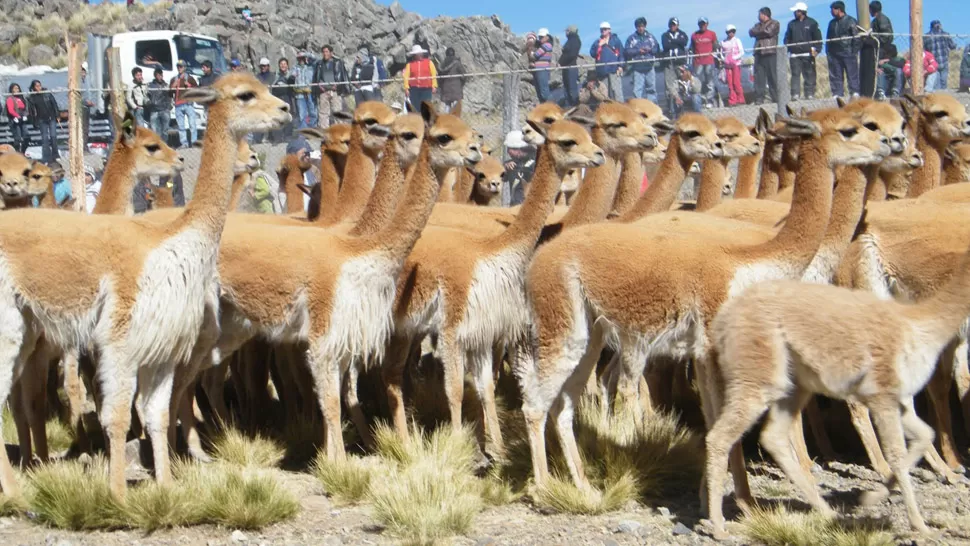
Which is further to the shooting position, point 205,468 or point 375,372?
point 375,372

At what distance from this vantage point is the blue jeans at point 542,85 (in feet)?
48.2

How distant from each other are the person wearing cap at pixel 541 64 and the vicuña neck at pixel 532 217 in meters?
6.59

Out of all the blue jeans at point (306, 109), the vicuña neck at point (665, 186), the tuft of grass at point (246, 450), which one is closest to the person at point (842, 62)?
the vicuña neck at point (665, 186)

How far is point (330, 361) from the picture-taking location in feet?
23.1

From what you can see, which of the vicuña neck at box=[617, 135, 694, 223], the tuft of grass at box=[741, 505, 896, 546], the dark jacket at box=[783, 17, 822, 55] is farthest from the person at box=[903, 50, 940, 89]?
the tuft of grass at box=[741, 505, 896, 546]

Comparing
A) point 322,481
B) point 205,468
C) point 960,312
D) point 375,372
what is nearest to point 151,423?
point 205,468

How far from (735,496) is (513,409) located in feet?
9.15

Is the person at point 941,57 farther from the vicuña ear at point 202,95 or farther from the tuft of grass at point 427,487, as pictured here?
the vicuña ear at point 202,95

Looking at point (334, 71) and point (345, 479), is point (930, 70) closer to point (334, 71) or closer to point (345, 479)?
point (334, 71)

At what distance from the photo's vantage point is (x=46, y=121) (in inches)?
541

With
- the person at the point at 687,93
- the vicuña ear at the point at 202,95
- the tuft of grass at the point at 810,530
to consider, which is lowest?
the tuft of grass at the point at 810,530

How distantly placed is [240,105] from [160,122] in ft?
23.6

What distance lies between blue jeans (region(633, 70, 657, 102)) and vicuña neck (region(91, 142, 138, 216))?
6084mm

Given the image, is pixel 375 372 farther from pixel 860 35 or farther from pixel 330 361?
pixel 860 35
